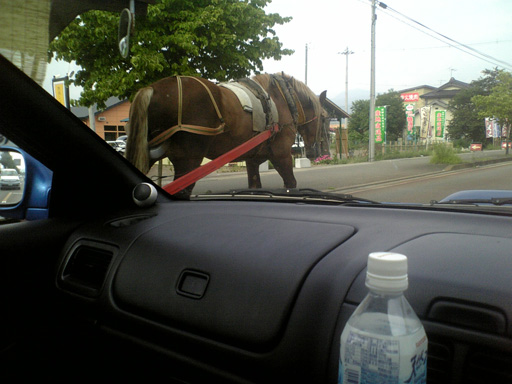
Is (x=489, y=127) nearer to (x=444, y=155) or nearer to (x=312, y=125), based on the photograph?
(x=444, y=155)

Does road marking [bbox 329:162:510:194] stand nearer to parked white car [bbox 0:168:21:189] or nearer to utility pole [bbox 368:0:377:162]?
utility pole [bbox 368:0:377:162]

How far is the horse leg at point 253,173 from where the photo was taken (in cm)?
285

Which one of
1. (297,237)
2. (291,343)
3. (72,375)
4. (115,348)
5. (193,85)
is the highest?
(193,85)

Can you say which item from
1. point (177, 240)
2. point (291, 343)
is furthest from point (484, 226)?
point (177, 240)

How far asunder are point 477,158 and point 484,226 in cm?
112

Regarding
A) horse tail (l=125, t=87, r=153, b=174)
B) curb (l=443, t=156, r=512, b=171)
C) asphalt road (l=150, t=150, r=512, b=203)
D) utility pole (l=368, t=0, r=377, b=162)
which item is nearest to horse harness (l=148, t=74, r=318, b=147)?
horse tail (l=125, t=87, r=153, b=174)

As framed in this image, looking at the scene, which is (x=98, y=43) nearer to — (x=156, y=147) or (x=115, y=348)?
(x=156, y=147)

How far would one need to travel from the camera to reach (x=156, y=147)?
3102mm

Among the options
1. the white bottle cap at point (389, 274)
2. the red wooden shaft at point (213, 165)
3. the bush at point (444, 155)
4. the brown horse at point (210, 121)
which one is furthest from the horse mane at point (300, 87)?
the white bottle cap at point (389, 274)

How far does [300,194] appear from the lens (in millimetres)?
2363

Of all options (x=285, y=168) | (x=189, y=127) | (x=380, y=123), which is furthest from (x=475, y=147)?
(x=189, y=127)

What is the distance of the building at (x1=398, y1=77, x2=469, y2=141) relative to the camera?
7.91 feet

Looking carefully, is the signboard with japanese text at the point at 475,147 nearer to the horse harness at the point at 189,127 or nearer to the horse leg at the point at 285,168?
the horse leg at the point at 285,168

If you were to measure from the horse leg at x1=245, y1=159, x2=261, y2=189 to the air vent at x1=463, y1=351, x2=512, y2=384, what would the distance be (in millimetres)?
1803
